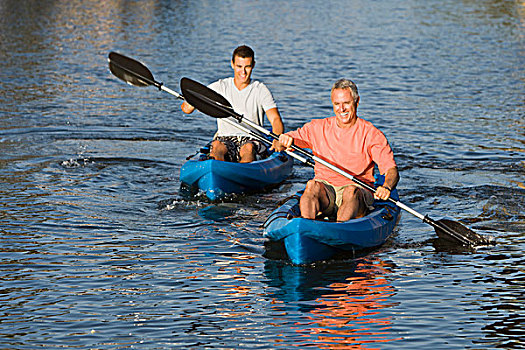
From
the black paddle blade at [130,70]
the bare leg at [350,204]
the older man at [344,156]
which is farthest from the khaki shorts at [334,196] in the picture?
the black paddle blade at [130,70]

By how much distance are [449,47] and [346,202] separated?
53.5 ft

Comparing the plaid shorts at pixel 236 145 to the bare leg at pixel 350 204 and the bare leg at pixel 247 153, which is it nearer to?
the bare leg at pixel 247 153

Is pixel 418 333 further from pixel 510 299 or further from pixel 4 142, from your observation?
pixel 4 142

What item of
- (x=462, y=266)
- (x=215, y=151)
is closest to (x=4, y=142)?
(x=215, y=151)

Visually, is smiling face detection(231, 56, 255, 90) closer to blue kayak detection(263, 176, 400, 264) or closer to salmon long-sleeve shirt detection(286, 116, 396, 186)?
salmon long-sleeve shirt detection(286, 116, 396, 186)

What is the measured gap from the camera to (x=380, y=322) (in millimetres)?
5496

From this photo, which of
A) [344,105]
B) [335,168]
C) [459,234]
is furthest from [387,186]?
[459,234]

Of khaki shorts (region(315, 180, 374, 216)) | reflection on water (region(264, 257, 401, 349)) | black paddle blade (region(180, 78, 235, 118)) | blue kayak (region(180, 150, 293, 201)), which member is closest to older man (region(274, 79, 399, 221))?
khaki shorts (region(315, 180, 374, 216))

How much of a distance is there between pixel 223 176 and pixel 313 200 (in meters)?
1.95

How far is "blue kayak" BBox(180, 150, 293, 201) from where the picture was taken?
8.52m

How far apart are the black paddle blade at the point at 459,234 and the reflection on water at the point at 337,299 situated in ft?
2.62

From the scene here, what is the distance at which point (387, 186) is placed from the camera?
679 cm

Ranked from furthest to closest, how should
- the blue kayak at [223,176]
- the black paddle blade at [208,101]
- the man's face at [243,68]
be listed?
the man's face at [243,68] < the blue kayak at [223,176] < the black paddle blade at [208,101]

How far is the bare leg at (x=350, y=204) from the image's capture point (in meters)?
6.85
